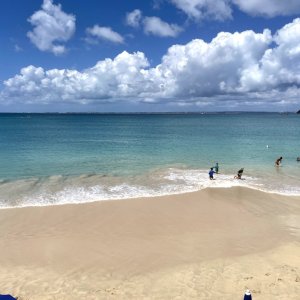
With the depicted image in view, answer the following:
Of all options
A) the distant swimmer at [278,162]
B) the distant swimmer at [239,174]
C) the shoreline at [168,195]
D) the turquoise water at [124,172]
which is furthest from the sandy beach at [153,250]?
the distant swimmer at [278,162]

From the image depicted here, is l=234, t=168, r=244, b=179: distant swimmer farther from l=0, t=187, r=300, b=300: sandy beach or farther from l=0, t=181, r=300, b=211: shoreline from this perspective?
l=0, t=187, r=300, b=300: sandy beach

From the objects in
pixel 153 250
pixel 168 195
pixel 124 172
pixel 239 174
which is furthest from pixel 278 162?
pixel 153 250

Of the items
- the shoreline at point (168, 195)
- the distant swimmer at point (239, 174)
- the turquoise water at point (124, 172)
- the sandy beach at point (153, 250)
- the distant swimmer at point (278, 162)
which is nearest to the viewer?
the sandy beach at point (153, 250)

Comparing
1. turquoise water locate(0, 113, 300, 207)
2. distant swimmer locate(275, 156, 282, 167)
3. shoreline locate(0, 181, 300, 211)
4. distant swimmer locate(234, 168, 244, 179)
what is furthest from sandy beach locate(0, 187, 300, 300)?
distant swimmer locate(275, 156, 282, 167)

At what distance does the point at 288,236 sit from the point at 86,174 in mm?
20708

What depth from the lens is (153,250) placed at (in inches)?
654

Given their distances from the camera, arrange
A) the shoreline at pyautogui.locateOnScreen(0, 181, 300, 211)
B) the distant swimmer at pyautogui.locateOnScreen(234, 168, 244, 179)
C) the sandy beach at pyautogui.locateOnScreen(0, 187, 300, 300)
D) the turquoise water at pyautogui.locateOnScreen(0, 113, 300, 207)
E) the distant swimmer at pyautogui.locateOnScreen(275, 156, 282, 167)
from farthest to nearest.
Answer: the distant swimmer at pyautogui.locateOnScreen(275, 156, 282, 167) < the distant swimmer at pyautogui.locateOnScreen(234, 168, 244, 179) < the turquoise water at pyautogui.locateOnScreen(0, 113, 300, 207) < the shoreline at pyautogui.locateOnScreen(0, 181, 300, 211) < the sandy beach at pyautogui.locateOnScreen(0, 187, 300, 300)

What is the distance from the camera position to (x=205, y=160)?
42.5 m

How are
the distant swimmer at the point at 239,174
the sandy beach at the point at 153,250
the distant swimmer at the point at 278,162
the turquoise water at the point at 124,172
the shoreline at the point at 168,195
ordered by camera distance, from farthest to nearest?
the distant swimmer at the point at 278,162 < the distant swimmer at the point at 239,174 < the turquoise water at the point at 124,172 < the shoreline at the point at 168,195 < the sandy beach at the point at 153,250

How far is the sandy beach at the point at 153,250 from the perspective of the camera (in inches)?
523

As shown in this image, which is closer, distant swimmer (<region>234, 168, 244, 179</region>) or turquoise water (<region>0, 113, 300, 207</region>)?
turquoise water (<region>0, 113, 300, 207</region>)

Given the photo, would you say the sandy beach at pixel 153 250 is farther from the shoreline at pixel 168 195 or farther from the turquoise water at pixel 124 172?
the turquoise water at pixel 124 172

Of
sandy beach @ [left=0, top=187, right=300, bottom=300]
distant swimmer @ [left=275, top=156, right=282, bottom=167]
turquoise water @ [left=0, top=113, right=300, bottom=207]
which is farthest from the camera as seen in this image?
distant swimmer @ [left=275, top=156, right=282, bottom=167]

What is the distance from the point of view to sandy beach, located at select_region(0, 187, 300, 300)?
43.5 ft
